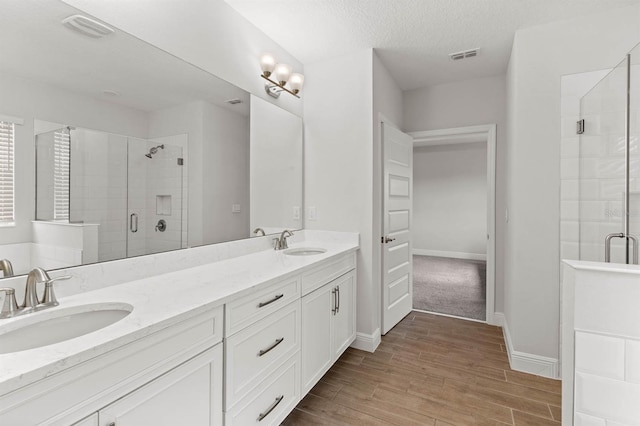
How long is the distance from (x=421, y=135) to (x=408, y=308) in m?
2.00

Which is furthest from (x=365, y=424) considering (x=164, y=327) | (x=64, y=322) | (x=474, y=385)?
(x=64, y=322)

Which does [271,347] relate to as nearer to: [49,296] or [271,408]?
[271,408]

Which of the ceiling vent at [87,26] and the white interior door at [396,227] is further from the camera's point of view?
the white interior door at [396,227]

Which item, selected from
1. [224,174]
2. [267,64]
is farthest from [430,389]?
[267,64]

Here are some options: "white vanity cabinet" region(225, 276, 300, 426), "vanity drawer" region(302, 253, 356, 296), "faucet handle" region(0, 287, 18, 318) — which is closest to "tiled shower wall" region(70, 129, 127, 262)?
"faucet handle" region(0, 287, 18, 318)

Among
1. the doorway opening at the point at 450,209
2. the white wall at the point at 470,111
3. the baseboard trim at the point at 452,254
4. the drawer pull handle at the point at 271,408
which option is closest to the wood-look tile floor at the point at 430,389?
the drawer pull handle at the point at 271,408

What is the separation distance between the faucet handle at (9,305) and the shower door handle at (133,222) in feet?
1.84

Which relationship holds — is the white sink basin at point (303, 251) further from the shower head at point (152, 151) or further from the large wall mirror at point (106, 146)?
the shower head at point (152, 151)

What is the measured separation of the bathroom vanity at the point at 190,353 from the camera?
77 centimetres

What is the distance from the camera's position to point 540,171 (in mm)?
2322

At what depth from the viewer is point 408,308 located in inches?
139

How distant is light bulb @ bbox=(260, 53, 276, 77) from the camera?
2.37 m

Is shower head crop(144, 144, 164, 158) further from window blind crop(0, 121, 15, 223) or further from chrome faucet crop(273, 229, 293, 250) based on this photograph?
chrome faucet crop(273, 229, 293, 250)

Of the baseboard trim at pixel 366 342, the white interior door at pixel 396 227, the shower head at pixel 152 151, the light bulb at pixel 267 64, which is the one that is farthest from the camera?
the white interior door at pixel 396 227
